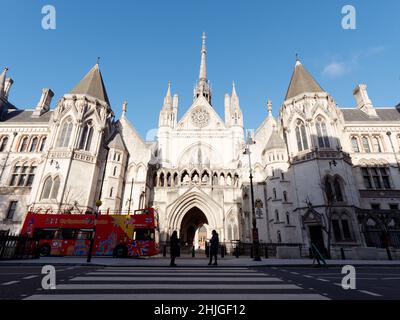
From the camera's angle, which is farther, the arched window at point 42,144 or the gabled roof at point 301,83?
the arched window at point 42,144

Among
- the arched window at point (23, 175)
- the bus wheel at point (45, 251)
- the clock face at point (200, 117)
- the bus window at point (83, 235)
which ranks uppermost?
the clock face at point (200, 117)

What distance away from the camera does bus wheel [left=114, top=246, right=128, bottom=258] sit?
16141 mm

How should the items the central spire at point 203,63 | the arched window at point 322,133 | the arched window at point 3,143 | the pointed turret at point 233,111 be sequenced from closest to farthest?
the arched window at point 322,133 < the arched window at point 3,143 < the pointed turret at point 233,111 < the central spire at point 203,63

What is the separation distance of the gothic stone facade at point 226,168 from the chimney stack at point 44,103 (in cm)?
29

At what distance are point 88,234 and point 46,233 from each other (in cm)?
334

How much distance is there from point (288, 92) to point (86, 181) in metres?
26.8

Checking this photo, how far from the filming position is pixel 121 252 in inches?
639

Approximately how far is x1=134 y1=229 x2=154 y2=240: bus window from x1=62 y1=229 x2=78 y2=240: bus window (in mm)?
4803

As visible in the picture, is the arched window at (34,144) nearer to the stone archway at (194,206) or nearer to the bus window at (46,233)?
the bus window at (46,233)

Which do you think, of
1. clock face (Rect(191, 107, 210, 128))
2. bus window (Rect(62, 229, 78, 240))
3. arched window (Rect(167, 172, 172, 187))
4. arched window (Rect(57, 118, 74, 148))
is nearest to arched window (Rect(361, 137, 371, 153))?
clock face (Rect(191, 107, 210, 128))

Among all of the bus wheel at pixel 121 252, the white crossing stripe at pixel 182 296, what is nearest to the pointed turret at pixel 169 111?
the bus wheel at pixel 121 252

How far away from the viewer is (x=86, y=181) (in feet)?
75.8

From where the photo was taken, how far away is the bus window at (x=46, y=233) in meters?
16.6
